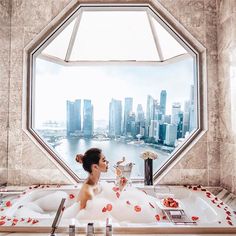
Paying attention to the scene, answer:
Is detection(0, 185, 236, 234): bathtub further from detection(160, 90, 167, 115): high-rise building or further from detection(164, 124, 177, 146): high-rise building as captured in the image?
detection(160, 90, 167, 115): high-rise building

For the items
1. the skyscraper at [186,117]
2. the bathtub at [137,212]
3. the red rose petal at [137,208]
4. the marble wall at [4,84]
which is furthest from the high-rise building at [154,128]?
the marble wall at [4,84]

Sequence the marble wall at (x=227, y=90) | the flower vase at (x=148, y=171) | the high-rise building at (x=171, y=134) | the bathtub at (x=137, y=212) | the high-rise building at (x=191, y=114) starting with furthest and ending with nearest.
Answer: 1. the high-rise building at (x=171, y=134)
2. the high-rise building at (x=191, y=114)
3. the flower vase at (x=148, y=171)
4. the marble wall at (x=227, y=90)
5. the bathtub at (x=137, y=212)

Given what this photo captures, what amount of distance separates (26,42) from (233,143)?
238 cm

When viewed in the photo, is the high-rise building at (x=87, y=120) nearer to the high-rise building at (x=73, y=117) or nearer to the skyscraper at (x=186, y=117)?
the high-rise building at (x=73, y=117)

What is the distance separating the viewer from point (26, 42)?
263cm

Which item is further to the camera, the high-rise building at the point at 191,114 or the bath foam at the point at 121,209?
the high-rise building at the point at 191,114

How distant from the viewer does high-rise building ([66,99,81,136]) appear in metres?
2.93

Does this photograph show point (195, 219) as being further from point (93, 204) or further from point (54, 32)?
point (54, 32)

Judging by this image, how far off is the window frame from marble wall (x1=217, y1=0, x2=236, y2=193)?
0.64ft

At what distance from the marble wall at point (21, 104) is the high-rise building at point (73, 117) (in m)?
0.50

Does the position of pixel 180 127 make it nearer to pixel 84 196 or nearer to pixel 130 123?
pixel 130 123

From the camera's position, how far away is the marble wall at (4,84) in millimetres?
2533

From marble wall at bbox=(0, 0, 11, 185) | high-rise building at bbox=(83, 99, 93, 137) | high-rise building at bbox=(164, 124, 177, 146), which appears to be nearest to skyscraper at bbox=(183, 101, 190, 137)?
high-rise building at bbox=(164, 124, 177, 146)

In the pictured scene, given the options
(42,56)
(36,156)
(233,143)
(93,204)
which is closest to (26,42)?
(42,56)
